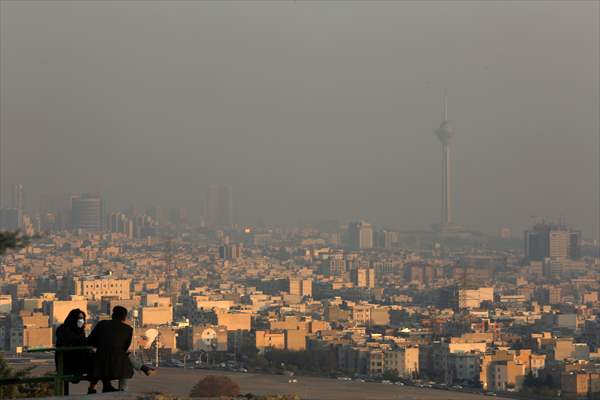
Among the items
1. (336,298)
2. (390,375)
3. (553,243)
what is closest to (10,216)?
(336,298)

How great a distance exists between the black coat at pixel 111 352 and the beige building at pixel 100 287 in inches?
1628

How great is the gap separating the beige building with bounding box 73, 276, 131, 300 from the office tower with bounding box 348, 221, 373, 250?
118 ft

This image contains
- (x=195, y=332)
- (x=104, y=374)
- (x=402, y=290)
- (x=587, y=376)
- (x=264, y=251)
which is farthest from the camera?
(x=264, y=251)

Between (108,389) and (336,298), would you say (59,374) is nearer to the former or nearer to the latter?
(108,389)

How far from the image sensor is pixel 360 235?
91625 millimetres

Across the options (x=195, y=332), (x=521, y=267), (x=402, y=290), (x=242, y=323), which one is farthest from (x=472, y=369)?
(x=521, y=267)

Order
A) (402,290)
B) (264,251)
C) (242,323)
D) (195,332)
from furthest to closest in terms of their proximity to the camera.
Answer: (264,251) < (402,290) < (242,323) < (195,332)

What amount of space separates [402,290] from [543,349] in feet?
97.1

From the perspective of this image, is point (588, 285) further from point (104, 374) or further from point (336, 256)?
point (104, 374)

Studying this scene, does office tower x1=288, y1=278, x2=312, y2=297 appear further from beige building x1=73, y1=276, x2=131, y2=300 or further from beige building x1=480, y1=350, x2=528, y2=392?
beige building x1=480, y1=350, x2=528, y2=392

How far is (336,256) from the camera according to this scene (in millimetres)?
82562

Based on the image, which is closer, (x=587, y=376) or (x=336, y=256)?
(x=587, y=376)

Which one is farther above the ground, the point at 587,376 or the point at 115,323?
the point at 115,323

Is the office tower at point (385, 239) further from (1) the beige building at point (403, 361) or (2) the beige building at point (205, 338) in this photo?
(1) the beige building at point (403, 361)
